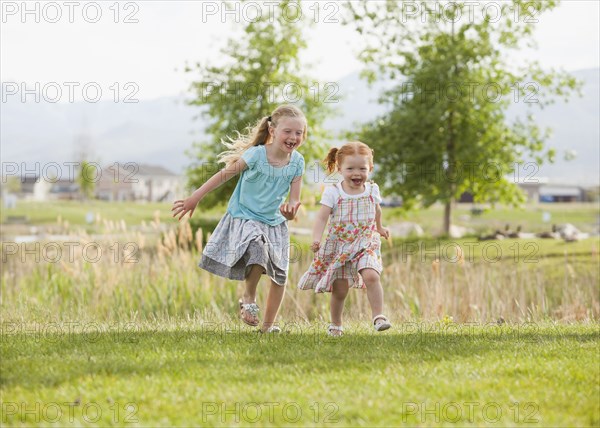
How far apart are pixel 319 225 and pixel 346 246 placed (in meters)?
0.30

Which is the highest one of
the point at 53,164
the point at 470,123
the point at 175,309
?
the point at 470,123

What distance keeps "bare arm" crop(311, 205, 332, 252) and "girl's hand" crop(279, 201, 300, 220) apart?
200 millimetres

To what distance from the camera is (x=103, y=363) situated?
495 centimetres

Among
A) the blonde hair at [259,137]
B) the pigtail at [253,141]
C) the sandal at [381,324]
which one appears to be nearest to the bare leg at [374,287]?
the sandal at [381,324]

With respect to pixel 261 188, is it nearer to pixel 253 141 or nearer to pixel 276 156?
pixel 276 156

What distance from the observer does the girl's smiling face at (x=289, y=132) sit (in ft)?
21.3

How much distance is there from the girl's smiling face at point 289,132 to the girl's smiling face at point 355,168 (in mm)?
424

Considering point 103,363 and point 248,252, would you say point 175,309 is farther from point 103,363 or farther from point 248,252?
point 103,363

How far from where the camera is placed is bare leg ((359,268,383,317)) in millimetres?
6344

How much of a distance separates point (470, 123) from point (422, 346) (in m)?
16.6

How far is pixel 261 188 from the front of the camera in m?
6.58

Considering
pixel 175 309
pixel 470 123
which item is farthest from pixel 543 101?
pixel 175 309

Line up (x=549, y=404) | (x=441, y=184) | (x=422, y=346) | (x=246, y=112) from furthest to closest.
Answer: (x=441, y=184)
(x=246, y=112)
(x=422, y=346)
(x=549, y=404)

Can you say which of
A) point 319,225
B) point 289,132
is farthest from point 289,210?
point 289,132
